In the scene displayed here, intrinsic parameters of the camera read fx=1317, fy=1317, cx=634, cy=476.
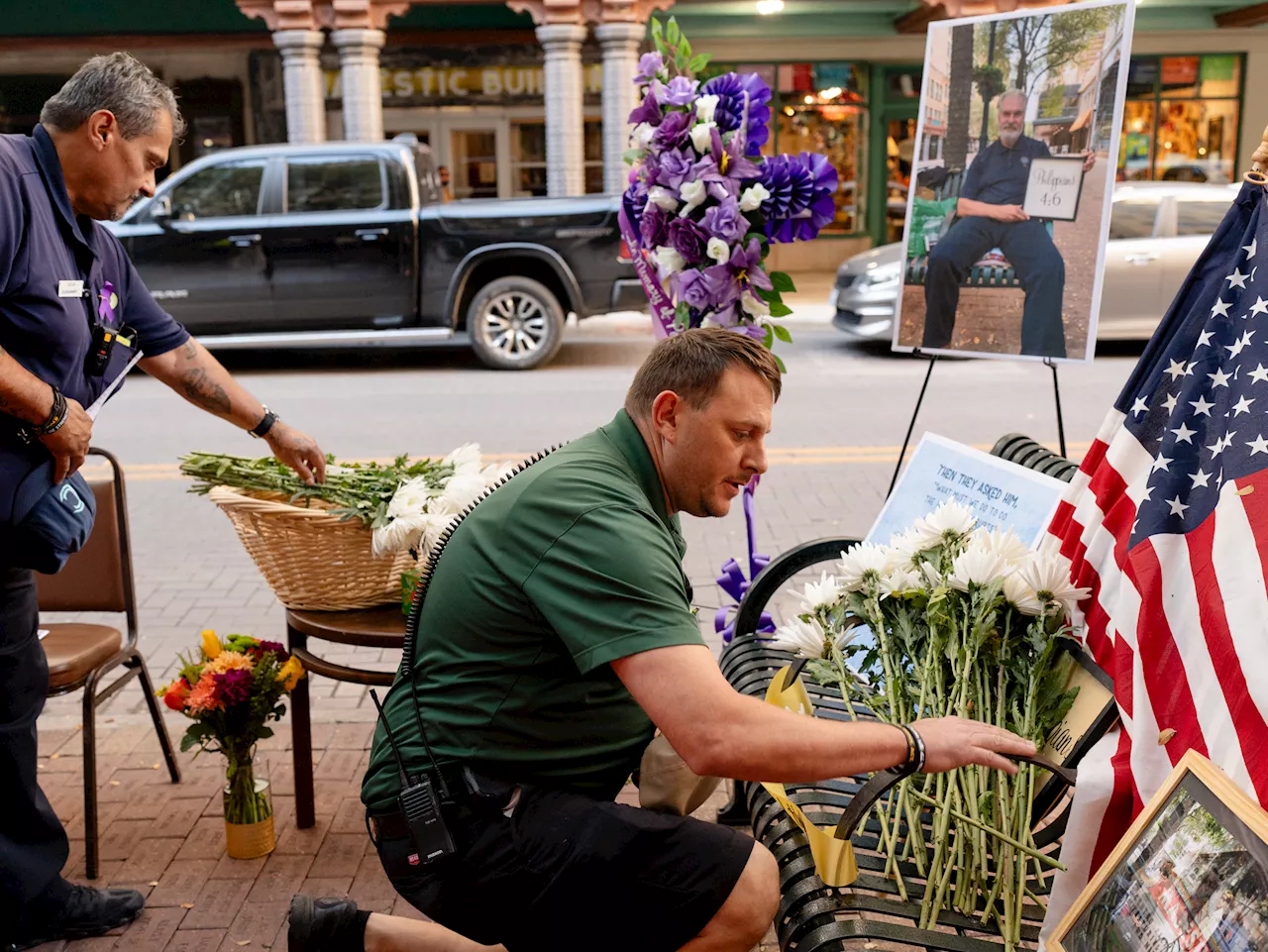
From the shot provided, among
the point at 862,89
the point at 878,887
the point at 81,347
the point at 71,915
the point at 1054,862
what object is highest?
the point at 862,89

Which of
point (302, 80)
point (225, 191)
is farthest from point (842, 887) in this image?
point (302, 80)

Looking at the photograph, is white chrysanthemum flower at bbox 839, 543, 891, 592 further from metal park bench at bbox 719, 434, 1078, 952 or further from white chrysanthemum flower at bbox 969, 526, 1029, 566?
metal park bench at bbox 719, 434, 1078, 952

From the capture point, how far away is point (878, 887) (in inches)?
102

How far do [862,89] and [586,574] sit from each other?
18672 mm

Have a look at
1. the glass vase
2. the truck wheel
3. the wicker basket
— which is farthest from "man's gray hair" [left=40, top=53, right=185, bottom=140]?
the truck wheel

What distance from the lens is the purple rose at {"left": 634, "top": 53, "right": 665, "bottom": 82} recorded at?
407 centimetres

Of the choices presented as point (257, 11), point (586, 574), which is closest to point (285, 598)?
point (586, 574)

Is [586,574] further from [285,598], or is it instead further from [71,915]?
[71,915]

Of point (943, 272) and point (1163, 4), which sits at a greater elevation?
point (1163, 4)

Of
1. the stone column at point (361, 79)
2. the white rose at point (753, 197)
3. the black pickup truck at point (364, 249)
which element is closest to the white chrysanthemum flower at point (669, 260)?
the white rose at point (753, 197)

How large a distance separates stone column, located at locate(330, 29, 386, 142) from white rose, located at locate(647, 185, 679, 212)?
14.0 meters

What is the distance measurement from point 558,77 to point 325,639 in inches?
567

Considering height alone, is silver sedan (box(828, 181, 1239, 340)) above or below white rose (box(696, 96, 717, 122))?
below

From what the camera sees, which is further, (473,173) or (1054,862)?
(473,173)
